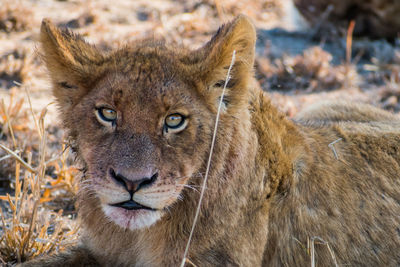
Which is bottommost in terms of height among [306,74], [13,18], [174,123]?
[174,123]

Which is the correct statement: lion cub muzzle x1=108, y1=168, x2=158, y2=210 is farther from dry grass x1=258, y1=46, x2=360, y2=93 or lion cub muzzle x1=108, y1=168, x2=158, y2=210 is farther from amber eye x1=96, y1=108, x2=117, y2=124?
dry grass x1=258, y1=46, x2=360, y2=93

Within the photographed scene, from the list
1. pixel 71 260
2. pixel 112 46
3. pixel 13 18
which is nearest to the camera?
pixel 71 260

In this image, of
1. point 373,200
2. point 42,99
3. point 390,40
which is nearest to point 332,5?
point 390,40

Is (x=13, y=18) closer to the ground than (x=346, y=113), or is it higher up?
higher up

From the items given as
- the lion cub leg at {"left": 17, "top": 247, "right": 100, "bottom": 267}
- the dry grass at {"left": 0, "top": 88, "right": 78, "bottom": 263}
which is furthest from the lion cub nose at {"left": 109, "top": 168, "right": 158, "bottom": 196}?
the lion cub leg at {"left": 17, "top": 247, "right": 100, "bottom": 267}

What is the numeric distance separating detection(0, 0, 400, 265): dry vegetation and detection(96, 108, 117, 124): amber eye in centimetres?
87

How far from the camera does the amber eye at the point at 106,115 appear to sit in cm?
304

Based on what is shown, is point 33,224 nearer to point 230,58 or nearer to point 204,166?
point 204,166

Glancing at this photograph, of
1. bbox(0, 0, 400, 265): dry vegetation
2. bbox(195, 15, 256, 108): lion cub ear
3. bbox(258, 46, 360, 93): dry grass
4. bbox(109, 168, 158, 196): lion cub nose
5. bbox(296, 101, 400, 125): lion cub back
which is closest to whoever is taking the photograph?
bbox(109, 168, 158, 196): lion cub nose

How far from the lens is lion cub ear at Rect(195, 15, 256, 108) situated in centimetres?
318

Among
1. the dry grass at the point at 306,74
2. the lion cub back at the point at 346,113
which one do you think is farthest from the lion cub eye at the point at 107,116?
the dry grass at the point at 306,74

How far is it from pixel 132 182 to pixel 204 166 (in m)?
0.60

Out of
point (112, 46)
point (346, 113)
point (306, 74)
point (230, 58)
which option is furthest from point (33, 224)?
point (306, 74)

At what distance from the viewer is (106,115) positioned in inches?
120
